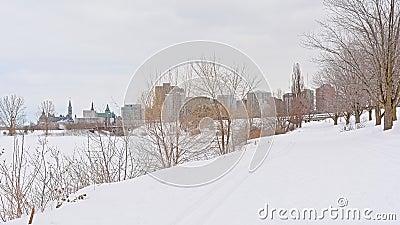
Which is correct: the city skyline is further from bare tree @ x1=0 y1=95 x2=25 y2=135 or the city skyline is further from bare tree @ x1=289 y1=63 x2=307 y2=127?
bare tree @ x1=289 y1=63 x2=307 y2=127

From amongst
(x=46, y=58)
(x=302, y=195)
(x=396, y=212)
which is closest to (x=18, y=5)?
(x=46, y=58)

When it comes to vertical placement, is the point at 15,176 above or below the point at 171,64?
below

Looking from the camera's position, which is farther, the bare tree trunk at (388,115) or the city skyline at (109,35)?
the bare tree trunk at (388,115)

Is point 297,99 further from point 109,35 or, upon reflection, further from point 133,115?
point 133,115

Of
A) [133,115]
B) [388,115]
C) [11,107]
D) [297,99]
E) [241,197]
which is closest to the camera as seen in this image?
[241,197]

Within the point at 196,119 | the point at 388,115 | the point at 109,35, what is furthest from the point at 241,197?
the point at 388,115

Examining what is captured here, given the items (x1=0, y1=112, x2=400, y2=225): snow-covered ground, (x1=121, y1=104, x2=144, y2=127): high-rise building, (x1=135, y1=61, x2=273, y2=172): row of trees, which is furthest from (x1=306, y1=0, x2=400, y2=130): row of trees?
(x1=121, y1=104, x2=144, y2=127): high-rise building

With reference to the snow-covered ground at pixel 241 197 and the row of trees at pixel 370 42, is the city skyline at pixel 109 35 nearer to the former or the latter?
the row of trees at pixel 370 42

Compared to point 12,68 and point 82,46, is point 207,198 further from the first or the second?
point 12,68

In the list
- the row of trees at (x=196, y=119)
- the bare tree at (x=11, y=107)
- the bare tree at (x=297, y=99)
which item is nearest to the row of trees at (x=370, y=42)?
the row of trees at (x=196, y=119)

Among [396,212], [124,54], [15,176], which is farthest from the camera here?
[124,54]

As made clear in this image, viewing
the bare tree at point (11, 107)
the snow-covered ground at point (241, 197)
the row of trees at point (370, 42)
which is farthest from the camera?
the bare tree at point (11, 107)

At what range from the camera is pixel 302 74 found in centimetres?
3512

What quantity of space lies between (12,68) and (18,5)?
4.55 meters
